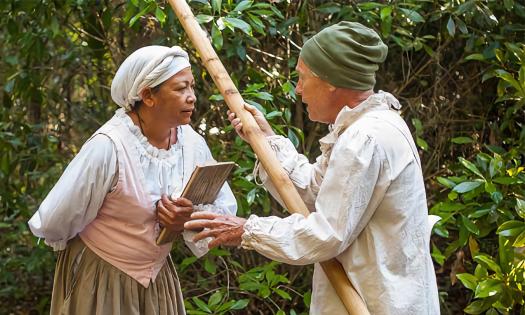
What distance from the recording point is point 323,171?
10.6 feet

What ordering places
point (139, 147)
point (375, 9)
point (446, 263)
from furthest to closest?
point (446, 263) < point (375, 9) < point (139, 147)

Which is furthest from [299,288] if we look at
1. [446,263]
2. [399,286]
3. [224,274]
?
[399,286]

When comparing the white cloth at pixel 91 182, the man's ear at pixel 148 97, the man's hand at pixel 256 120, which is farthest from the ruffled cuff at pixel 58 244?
the man's hand at pixel 256 120

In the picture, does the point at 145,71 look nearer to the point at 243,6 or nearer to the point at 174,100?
the point at 174,100

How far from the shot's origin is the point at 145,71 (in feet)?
11.3

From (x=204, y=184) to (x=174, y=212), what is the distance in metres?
0.15

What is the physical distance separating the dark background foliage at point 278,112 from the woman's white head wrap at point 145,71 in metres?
0.69

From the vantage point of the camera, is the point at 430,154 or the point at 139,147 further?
the point at 430,154

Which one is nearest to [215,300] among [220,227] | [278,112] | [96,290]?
[278,112]

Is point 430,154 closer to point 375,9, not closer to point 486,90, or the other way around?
point 486,90

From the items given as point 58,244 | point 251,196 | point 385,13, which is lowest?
point 251,196

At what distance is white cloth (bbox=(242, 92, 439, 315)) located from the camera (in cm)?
278

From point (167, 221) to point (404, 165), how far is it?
96cm

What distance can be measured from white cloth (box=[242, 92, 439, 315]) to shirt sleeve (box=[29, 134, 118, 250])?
68 centimetres
